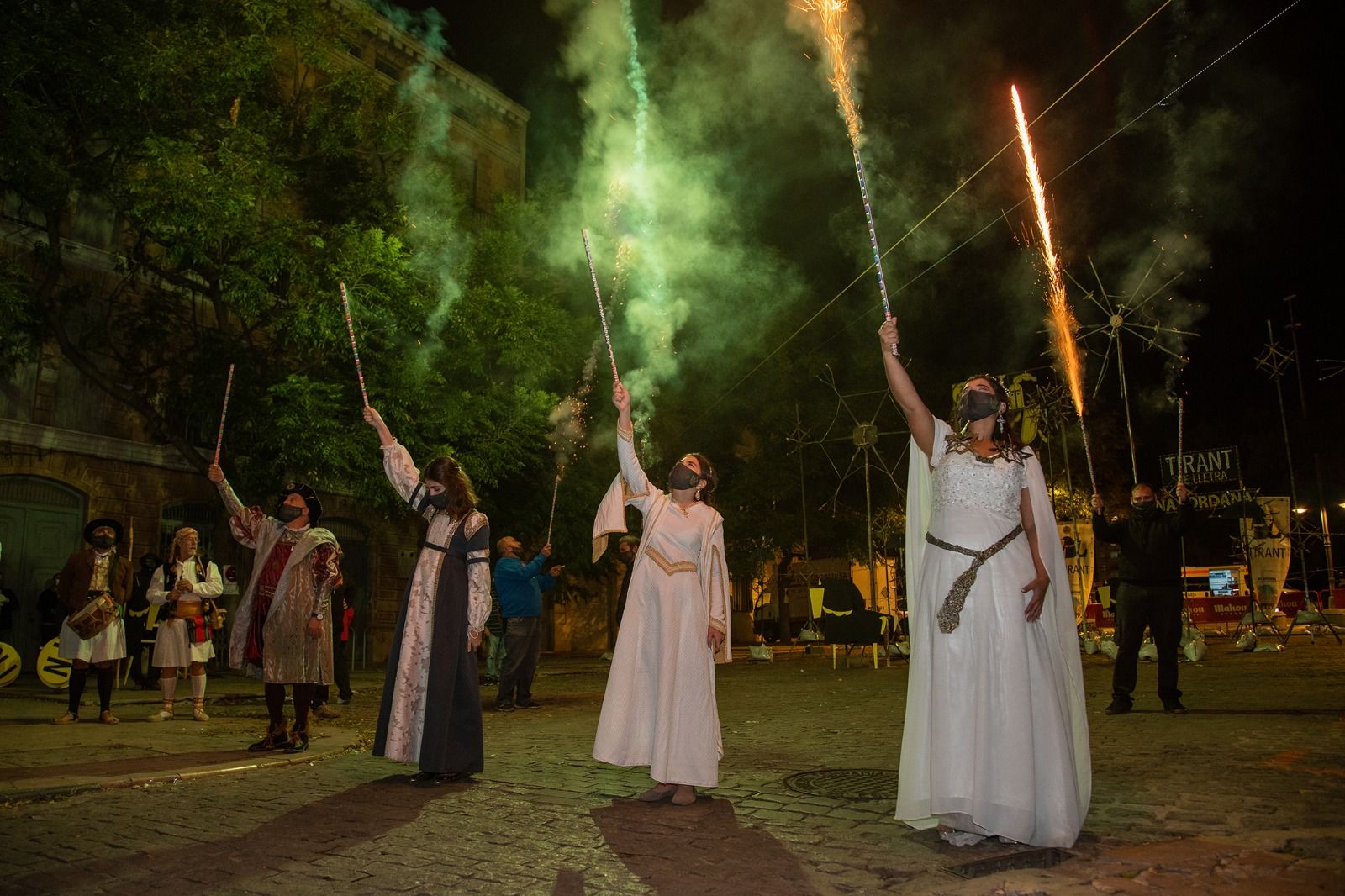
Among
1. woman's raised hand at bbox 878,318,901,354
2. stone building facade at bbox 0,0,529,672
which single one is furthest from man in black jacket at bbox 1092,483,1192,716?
stone building facade at bbox 0,0,529,672

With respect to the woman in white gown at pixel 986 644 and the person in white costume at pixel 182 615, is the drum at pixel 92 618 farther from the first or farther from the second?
the woman in white gown at pixel 986 644

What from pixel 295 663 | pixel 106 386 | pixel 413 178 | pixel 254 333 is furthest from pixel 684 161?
pixel 295 663

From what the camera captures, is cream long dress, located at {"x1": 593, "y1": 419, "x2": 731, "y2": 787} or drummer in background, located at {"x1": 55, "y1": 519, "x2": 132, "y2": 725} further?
drummer in background, located at {"x1": 55, "y1": 519, "x2": 132, "y2": 725}

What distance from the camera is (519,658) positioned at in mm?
11812

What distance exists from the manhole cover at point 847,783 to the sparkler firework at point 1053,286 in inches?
310

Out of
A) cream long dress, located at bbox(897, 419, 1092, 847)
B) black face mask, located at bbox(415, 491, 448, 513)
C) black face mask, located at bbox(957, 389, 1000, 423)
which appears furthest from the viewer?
black face mask, located at bbox(415, 491, 448, 513)

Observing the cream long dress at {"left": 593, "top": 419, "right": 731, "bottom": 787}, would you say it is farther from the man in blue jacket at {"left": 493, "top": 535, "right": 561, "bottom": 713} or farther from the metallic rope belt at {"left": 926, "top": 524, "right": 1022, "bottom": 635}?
the man in blue jacket at {"left": 493, "top": 535, "right": 561, "bottom": 713}

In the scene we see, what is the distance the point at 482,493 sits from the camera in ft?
67.7

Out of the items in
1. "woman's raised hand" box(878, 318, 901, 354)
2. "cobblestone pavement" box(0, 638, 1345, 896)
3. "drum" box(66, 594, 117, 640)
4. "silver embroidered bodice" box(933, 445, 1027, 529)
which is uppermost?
"woman's raised hand" box(878, 318, 901, 354)

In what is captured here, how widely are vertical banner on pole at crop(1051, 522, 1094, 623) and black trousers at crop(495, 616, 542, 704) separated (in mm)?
10842

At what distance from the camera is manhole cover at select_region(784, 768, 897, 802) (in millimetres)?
5465

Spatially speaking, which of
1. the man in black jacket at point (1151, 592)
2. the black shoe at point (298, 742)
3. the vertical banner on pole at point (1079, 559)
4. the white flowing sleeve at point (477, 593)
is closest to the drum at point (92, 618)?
the black shoe at point (298, 742)

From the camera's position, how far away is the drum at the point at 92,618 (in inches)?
386

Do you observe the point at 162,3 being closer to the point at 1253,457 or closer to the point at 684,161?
the point at 684,161
